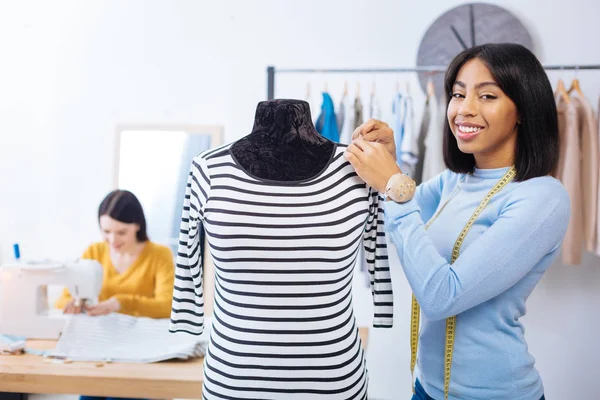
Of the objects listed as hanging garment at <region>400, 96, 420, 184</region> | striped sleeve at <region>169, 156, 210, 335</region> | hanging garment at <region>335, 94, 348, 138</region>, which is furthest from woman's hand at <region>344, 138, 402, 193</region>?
hanging garment at <region>335, 94, 348, 138</region>

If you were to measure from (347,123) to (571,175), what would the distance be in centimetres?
110

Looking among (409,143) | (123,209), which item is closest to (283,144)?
(123,209)

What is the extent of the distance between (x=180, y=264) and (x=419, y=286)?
559 millimetres

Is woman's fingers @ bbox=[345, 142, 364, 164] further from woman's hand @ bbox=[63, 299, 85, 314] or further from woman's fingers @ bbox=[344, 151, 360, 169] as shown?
woman's hand @ bbox=[63, 299, 85, 314]

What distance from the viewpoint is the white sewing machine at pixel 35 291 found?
219cm

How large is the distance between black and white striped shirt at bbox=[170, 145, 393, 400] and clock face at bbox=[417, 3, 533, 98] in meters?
2.16

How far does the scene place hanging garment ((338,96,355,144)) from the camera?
304 cm

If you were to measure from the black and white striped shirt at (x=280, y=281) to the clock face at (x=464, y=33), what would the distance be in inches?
84.9

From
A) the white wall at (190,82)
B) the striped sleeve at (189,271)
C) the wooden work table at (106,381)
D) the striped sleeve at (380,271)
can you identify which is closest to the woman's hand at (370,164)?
the striped sleeve at (380,271)

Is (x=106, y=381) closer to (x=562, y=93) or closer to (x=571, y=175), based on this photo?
(x=571, y=175)

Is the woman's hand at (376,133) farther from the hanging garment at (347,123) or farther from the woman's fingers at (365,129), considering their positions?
the hanging garment at (347,123)

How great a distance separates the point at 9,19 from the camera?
12.1 ft

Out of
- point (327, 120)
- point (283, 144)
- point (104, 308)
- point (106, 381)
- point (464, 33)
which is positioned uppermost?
point (464, 33)

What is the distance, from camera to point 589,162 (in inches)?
111
